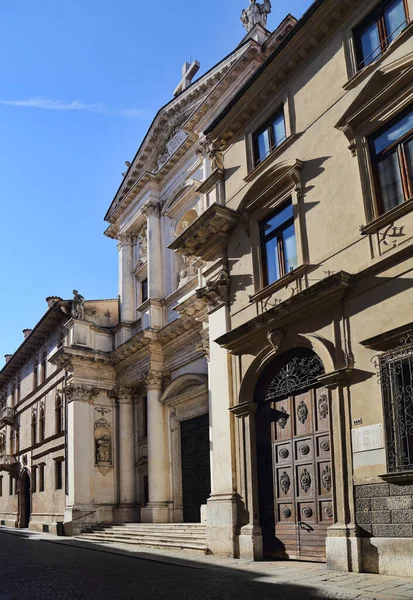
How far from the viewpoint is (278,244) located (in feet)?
46.5

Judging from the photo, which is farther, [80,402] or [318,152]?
[80,402]

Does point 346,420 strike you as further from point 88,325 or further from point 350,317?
point 88,325

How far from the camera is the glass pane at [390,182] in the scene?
1120 cm

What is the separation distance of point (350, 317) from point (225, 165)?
21.3ft

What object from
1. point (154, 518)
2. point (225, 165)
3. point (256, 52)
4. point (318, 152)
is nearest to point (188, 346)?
point (154, 518)

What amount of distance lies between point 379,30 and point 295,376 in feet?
22.3

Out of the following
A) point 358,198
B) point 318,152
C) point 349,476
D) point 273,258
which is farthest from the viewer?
point 273,258

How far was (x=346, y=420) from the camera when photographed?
447 inches

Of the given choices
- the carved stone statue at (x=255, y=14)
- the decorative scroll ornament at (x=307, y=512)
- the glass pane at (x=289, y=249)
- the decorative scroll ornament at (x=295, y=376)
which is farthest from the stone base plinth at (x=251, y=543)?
the carved stone statue at (x=255, y=14)

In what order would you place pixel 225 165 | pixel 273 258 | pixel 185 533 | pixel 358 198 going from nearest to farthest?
pixel 358 198, pixel 273 258, pixel 225 165, pixel 185 533

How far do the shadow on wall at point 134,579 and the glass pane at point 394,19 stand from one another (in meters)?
9.38

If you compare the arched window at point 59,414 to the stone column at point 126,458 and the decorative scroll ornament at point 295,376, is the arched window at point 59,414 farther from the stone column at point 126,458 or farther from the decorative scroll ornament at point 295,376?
the decorative scroll ornament at point 295,376

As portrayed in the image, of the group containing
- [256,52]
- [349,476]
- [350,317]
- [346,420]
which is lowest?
[349,476]

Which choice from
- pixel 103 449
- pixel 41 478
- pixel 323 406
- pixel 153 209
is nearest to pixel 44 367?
pixel 41 478
